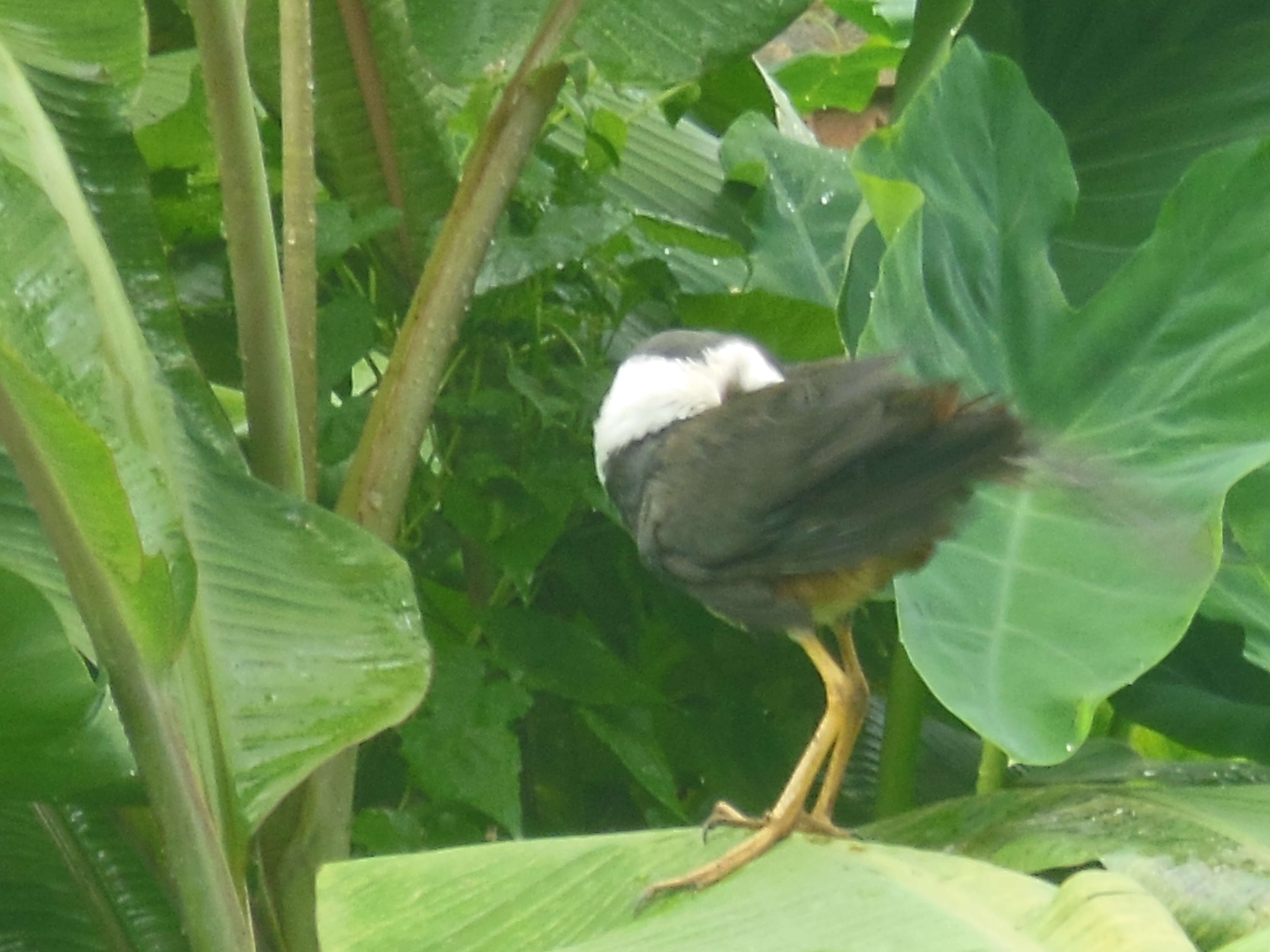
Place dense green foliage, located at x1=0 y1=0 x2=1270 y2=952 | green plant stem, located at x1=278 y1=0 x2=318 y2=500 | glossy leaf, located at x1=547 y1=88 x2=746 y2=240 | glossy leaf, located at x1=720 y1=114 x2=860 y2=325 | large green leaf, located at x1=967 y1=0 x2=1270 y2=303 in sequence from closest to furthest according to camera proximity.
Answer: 1. dense green foliage, located at x1=0 y1=0 x2=1270 y2=952
2. green plant stem, located at x1=278 y1=0 x2=318 y2=500
3. large green leaf, located at x1=967 y1=0 x2=1270 y2=303
4. glossy leaf, located at x1=720 y1=114 x2=860 y2=325
5. glossy leaf, located at x1=547 y1=88 x2=746 y2=240

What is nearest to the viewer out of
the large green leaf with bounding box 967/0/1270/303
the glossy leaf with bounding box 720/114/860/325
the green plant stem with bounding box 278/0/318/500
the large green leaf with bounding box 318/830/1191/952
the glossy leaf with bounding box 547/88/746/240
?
the large green leaf with bounding box 318/830/1191/952

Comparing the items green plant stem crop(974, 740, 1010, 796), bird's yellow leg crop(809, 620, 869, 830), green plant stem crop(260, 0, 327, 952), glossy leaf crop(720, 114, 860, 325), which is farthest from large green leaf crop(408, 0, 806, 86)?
green plant stem crop(974, 740, 1010, 796)

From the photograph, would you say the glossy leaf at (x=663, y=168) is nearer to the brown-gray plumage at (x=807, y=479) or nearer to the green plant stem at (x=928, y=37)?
the green plant stem at (x=928, y=37)

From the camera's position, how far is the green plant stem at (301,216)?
38.0 inches

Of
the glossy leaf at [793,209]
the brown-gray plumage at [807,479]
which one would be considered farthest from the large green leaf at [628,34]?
the brown-gray plumage at [807,479]

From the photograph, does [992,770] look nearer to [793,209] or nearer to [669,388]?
[669,388]

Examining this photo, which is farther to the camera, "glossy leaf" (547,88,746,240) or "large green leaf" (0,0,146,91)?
"glossy leaf" (547,88,746,240)

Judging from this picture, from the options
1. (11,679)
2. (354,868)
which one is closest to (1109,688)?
(354,868)

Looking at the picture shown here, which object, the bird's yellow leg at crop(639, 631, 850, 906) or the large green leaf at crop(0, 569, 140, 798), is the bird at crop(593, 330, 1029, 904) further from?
the large green leaf at crop(0, 569, 140, 798)

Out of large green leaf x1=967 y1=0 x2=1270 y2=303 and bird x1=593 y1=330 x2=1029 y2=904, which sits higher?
large green leaf x1=967 y1=0 x2=1270 y2=303

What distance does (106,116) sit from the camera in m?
0.84

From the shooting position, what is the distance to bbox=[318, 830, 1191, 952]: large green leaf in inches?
21.3

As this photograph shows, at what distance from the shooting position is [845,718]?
0.92 m

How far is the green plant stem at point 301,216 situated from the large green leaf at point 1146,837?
515 millimetres
